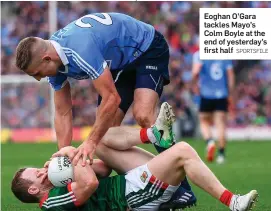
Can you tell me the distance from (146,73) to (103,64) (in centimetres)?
118

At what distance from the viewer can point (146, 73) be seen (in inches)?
335

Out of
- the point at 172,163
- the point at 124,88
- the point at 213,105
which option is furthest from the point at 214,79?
the point at 172,163

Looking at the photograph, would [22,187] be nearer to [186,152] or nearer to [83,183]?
[83,183]

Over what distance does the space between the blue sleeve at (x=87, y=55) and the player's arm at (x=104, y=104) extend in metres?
0.06

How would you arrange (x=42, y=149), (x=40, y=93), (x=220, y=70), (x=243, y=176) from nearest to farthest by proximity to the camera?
1. (x=243, y=176)
2. (x=220, y=70)
3. (x=42, y=149)
4. (x=40, y=93)

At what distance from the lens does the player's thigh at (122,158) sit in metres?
7.68

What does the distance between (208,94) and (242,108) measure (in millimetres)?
6608

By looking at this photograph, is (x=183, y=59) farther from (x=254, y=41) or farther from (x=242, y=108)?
(x=254, y=41)

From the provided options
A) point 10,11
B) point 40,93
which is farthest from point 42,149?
point 10,11

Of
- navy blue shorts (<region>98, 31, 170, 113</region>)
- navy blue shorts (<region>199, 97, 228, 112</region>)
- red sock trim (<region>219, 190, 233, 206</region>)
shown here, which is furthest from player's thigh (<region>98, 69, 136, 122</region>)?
navy blue shorts (<region>199, 97, 228, 112</region>)

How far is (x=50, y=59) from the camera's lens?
7.38 metres

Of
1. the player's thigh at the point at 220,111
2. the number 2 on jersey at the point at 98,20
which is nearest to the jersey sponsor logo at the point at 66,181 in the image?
the number 2 on jersey at the point at 98,20

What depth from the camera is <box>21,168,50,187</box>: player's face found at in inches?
282

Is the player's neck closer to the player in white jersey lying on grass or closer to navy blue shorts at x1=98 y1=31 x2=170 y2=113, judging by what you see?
the player in white jersey lying on grass
